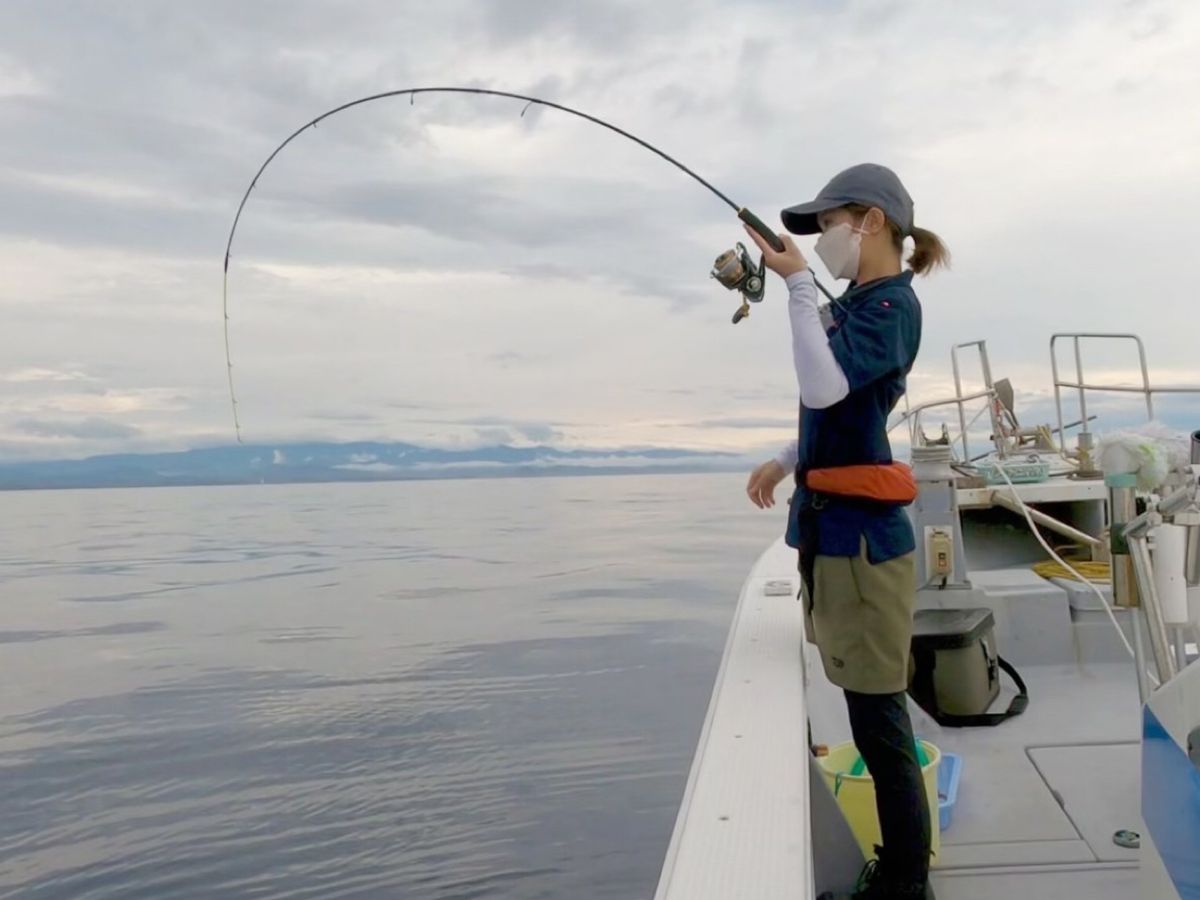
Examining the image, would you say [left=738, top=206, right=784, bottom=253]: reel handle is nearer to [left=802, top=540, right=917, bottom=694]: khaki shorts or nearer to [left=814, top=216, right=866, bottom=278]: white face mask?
[left=814, top=216, right=866, bottom=278]: white face mask

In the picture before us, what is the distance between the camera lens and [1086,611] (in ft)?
11.6

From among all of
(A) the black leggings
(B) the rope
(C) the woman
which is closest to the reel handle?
(C) the woman

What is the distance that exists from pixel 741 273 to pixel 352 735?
4.58m

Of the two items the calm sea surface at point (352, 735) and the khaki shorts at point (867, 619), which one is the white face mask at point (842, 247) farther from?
the calm sea surface at point (352, 735)

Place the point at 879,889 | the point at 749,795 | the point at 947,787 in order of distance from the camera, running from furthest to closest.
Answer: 1. the point at 947,787
2. the point at 879,889
3. the point at 749,795

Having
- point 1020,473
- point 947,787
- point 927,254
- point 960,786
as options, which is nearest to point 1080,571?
point 1020,473

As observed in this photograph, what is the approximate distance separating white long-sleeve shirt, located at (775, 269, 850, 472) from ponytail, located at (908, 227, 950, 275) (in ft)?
1.22

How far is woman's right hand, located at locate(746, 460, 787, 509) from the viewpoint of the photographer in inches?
79.7

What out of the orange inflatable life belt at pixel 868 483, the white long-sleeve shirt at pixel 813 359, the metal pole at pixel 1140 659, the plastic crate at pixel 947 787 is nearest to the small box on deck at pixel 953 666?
the plastic crate at pixel 947 787

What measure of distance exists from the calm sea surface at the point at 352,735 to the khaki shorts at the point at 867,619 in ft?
7.87

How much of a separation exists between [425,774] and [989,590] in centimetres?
290

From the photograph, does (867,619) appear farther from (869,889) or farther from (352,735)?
(352,735)

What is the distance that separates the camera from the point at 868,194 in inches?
65.6

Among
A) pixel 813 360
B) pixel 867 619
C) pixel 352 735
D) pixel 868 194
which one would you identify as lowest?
pixel 352 735
